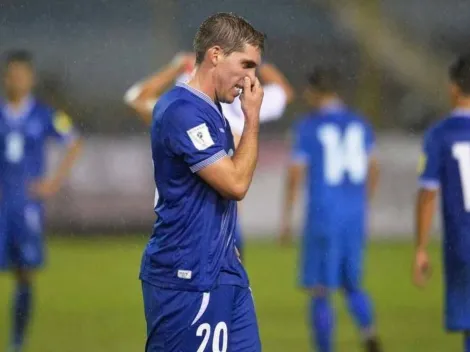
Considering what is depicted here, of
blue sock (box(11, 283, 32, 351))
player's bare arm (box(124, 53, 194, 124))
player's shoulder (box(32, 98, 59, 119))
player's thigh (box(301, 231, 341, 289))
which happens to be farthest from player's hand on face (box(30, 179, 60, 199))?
player's bare arm (box(124, 53, 194, 124))

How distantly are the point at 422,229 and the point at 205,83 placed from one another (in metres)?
2.13

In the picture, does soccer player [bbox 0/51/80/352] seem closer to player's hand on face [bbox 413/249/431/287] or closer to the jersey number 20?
the jersey number 20

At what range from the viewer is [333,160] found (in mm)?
10094

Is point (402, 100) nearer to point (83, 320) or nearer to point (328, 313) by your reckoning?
point (83, 320)

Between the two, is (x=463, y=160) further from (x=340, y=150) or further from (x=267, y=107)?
(x=340, y=150)

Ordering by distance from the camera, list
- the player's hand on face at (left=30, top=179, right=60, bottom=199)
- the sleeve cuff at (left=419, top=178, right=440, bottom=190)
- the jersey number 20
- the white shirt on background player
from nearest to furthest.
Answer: the sleeve cuff at (left=419, top=178, right=440, bottom=190)
the white shirt on background player
the jersey number 20
the player's hand on face at (left=30, top=179, right=60, bottom=199)

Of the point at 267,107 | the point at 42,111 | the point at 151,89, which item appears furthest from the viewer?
the point at 42,111

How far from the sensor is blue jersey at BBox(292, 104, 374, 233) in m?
10.1

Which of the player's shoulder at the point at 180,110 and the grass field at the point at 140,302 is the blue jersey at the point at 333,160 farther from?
the player's shoulder at the point at 180,110

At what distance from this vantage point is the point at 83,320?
11898 mm

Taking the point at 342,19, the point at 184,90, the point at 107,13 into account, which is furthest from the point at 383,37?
the point at 184,90

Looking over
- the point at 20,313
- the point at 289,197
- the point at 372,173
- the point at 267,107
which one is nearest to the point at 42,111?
the point at 20,313

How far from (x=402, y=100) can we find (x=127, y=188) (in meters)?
4.01

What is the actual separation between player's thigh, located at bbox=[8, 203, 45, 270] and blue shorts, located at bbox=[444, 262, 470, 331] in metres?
4.15
